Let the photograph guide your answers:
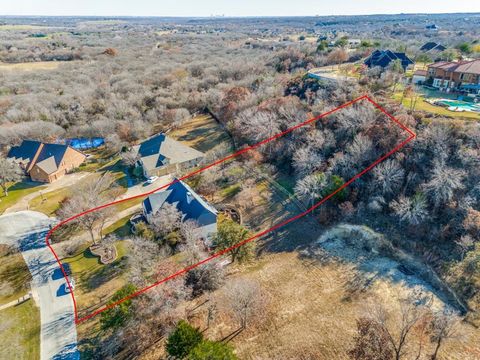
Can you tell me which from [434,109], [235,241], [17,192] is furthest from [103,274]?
[434,109]

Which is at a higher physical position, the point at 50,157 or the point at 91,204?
the point at 91,204

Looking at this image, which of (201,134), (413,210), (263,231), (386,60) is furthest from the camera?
(386,60)

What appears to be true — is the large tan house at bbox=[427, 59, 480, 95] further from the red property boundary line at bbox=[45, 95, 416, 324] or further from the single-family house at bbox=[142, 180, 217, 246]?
the single-family house at bbox=[142, 180, 217, 246]

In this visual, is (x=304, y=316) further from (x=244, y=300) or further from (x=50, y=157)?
(x=50, y=157)

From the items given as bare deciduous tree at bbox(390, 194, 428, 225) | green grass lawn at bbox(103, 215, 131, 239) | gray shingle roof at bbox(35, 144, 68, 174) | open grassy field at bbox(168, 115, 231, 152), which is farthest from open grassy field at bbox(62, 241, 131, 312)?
bare deciduous tree at bbox(390, 194, 428, 225)

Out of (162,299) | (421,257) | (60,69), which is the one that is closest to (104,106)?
(60,69)

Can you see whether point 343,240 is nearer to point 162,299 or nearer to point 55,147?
point 162,299
